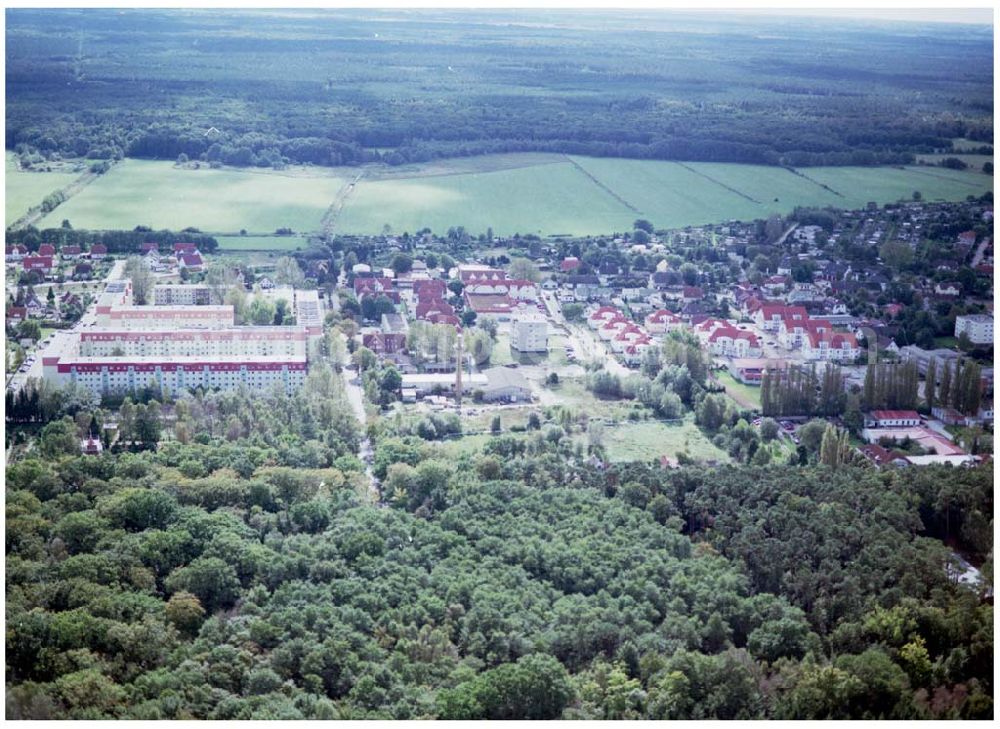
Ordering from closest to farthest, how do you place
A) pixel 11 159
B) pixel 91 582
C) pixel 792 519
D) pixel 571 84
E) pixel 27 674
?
pixel 27 674 < pixel 91 582 < pixel 792 519 < pixel 11 159 < pixel 571 84

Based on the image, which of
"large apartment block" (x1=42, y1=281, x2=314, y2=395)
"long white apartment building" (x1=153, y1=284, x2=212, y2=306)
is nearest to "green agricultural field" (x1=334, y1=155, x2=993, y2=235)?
"long white apartment building" (x1=153, y1=284, x2=212, y2=306)

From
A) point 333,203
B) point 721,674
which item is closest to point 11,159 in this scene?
point 333,203

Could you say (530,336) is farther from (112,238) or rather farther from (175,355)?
(112,238)

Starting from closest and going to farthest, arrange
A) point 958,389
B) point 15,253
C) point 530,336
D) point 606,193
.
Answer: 1. point 958,389
2. point 530,336
3. point 15,253
4. point 606,193

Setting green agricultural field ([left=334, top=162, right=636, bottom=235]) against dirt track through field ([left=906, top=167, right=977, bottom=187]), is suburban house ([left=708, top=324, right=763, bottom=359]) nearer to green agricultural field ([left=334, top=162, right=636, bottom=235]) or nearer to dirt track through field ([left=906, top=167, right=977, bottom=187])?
green agricultural field ([left=334, top=162, right=636, bottom=235])

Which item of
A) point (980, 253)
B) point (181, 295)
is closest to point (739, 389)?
point (980, 253)

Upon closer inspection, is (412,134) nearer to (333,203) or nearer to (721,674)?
(333,203)

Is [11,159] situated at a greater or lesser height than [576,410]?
greater
